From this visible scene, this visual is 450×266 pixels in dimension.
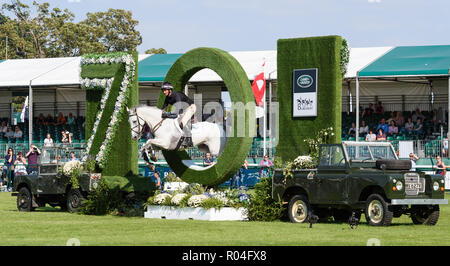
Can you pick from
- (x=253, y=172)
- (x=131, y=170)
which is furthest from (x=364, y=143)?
(x=253, y=172)

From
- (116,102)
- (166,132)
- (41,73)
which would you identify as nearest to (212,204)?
(166,132)

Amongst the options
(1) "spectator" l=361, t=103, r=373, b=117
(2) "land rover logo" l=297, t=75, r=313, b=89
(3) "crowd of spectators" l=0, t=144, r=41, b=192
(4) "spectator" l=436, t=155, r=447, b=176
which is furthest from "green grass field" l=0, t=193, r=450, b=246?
(1) "spectator" l=361, t=103, r=373, b=117

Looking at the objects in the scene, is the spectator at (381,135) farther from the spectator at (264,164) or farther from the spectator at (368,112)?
the spectator at (264,164)

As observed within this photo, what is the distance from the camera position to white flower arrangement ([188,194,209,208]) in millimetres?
20781

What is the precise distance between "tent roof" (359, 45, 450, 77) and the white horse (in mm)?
13951

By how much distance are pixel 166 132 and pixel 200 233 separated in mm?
5095

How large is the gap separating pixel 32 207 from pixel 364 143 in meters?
10.5

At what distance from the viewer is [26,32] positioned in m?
81.6

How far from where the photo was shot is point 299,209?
64.6 ft

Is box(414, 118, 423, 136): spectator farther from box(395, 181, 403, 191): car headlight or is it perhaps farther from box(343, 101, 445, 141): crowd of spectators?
box(395, 181, 403, 191): car headlight

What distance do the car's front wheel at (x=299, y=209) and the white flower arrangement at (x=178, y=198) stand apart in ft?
9.83

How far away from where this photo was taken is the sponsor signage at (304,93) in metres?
20.7

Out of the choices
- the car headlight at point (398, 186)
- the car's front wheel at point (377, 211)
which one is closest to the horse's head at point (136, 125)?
the car's front wheel at point (377, 211)

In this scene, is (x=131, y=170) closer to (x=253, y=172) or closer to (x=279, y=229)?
(x=279, y=229)
